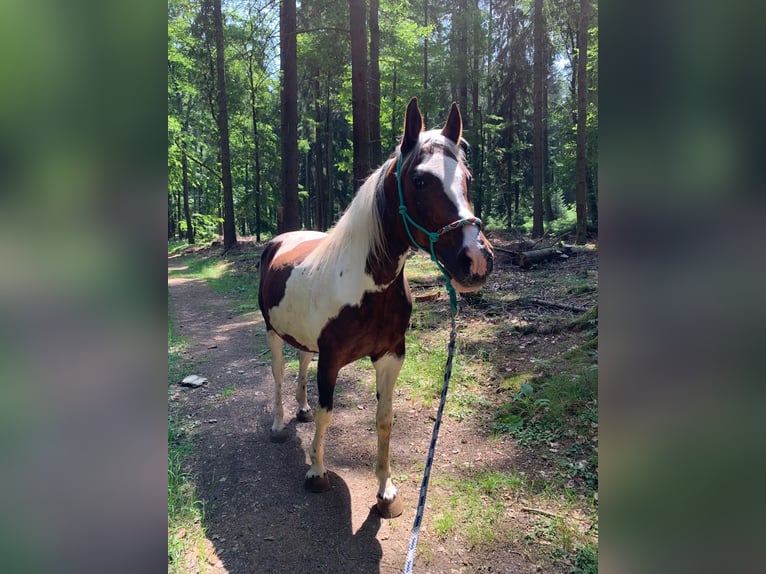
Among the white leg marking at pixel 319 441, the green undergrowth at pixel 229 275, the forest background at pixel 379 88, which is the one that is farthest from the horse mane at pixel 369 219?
the green undergrowth at pixel 229 275

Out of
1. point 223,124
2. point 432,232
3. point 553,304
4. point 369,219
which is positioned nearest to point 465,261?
point 432,232

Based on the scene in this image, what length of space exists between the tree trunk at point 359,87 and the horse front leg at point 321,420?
5.89 meters

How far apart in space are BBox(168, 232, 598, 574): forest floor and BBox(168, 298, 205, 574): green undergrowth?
17 mm

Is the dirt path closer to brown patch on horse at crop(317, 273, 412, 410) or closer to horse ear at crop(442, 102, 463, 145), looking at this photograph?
brown patch on horse at crop(317, 273, 412, 410)

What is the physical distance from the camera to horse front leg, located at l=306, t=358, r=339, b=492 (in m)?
3.12

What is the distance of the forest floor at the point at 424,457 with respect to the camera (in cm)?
278

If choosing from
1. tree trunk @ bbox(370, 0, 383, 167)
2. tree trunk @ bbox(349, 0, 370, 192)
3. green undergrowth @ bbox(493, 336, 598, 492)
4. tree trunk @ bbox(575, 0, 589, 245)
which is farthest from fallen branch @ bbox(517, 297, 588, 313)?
tree trunk @ bbox(575, 0, 589, 245)

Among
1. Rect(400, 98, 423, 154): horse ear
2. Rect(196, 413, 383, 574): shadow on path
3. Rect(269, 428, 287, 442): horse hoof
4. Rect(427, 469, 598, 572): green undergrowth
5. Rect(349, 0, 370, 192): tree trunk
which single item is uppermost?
Rect(349, 0, 370, 192): tree trunk

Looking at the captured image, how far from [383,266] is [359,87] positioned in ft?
23.3

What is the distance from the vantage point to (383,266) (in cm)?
287
